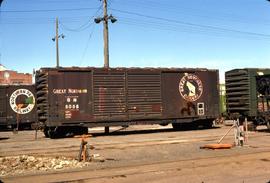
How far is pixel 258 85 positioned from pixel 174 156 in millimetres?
11880

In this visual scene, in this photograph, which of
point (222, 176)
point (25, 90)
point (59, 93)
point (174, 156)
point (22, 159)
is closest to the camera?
point (222, 176)

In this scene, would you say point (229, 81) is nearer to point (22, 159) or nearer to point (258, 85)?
point (258, 85)

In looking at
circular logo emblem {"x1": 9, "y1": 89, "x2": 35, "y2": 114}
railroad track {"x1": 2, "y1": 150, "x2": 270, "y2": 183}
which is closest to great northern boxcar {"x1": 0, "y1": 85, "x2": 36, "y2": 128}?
circular logo emblem {"x1": 9, "y1": 89, "x2": 35, "y2": 114}

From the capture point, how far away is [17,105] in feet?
98.0

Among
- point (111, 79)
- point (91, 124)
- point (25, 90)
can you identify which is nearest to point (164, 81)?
point (111, 79)

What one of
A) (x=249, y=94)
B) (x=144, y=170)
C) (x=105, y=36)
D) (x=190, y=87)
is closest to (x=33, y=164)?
(x=144, y=170)

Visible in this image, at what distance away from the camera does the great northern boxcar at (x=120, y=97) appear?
2225 centimetres

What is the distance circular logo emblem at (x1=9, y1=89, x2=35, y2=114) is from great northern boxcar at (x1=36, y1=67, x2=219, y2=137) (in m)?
7.03

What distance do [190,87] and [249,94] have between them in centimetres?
360

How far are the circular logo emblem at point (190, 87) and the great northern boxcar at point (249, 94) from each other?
182 centimetres

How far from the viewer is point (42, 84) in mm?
22484

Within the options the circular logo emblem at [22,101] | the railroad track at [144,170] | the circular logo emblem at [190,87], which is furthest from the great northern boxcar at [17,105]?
the railroad track at [144,170]

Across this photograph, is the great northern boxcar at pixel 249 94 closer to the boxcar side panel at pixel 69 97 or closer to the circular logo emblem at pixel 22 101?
the boxcar side panel at pixel 69 97

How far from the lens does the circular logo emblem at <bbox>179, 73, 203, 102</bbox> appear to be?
2512 cm
